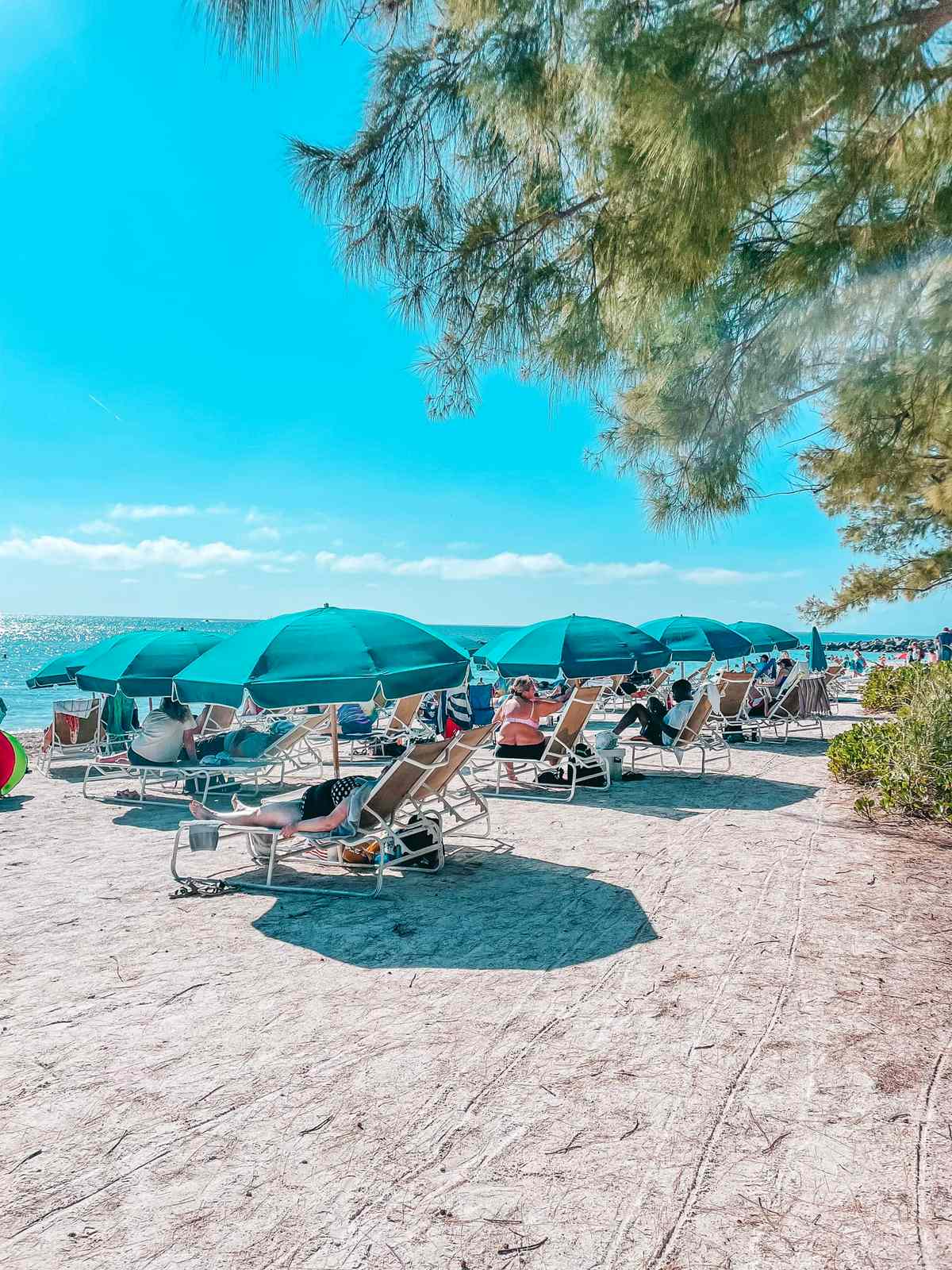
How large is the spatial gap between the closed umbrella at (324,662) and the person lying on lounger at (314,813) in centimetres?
66

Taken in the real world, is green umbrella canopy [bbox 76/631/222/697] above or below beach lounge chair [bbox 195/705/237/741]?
above

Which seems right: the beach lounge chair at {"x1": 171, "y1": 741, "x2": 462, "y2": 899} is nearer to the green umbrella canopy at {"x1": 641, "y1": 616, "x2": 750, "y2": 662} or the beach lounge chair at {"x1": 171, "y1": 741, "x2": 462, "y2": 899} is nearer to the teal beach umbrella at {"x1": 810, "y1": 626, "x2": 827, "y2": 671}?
the green umbrella canopy at {"x1": 641, "y1": 616, "x2": 750, "y2": 662}

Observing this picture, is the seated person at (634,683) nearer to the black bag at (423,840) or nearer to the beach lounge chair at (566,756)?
the beach lounge chair at (566,756)

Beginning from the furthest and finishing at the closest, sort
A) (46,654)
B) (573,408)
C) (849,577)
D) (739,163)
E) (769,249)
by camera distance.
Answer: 1. (46,654)
2. (849,577)
3. (573,408)
4. (769,249)
5. (739,163)

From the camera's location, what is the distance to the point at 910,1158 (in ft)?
7.50

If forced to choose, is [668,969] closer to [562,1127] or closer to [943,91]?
[562,1127]

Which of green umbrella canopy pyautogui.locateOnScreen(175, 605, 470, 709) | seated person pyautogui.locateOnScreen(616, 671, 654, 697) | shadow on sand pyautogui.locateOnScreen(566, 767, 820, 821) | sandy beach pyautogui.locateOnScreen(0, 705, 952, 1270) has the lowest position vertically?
sandy beach pyautogui.locateOnScreen(0, 705, 952, 1270)

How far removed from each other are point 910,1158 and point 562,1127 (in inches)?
40.5

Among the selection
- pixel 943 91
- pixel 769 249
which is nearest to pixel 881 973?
pixel 769 249

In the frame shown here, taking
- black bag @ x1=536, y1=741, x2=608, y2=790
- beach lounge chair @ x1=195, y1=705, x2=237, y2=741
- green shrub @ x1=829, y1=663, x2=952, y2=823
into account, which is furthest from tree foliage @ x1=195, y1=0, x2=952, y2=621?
beach lounge chair @ x1=195, y1=705, x2=237, y2=741

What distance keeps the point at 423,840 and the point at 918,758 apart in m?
3.81

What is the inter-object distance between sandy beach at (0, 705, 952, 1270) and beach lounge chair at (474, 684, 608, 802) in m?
2.87

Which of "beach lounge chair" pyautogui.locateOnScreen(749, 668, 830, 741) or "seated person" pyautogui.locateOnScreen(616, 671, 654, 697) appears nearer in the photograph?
"beach lounge chair" pyautogui.locateOnScreen(749, 668, 830, 741)

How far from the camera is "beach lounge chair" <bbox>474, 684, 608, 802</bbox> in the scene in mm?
8016
